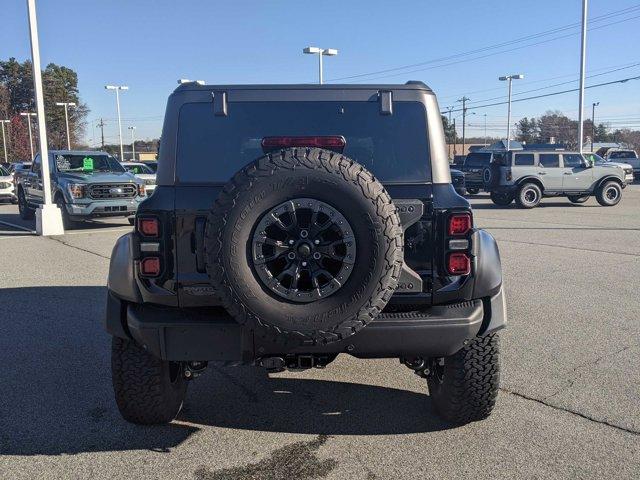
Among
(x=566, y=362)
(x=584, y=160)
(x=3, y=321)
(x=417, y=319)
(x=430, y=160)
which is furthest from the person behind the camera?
(x=584, y=160)

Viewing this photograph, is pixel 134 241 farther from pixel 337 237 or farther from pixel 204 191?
pixel 337 237

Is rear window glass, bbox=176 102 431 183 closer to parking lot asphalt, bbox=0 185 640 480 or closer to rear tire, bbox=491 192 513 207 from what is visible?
parking lot asphalt, bbox=0 185 640 480

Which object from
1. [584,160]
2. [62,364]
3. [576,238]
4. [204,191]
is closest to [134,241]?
[204,191]

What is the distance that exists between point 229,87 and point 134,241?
40.3 inches

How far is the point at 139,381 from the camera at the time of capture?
11.3 feet

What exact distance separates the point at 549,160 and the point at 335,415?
59.9ft

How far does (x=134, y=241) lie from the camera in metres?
3.16

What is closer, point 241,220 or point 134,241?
point 241,220

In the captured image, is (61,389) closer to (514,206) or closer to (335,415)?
(335,415)

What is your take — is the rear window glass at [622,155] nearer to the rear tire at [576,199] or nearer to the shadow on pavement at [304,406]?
the rear tire at [576,199]

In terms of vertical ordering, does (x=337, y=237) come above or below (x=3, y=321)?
above

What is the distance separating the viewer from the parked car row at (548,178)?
19.9 meters

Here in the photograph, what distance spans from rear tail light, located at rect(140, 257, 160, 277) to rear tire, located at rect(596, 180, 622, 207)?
20.0 m

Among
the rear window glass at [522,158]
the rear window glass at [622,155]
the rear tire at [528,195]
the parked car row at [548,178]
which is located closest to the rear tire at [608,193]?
the parked car row at [548,178]
